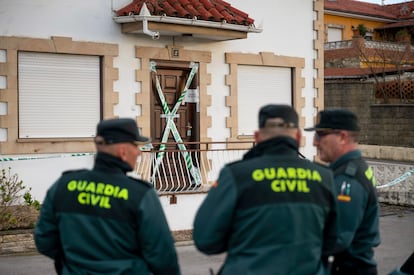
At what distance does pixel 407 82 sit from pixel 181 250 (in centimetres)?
1711

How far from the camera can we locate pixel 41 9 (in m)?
11.8

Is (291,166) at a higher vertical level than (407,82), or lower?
lower

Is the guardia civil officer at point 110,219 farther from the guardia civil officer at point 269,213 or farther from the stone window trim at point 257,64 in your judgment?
the stone window trim at point 257,64

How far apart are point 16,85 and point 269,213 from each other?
8556 millimetres

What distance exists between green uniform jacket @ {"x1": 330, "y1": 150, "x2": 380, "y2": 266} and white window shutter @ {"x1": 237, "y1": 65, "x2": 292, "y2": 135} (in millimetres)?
9512

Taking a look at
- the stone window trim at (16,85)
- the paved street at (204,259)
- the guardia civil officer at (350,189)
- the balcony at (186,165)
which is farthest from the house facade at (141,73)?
the guardia civil officer at (350,189)

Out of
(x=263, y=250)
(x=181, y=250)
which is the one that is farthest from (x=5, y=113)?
(x=263, y=250)

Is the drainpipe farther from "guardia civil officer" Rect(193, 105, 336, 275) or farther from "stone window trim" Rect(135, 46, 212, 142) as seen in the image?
"guardia civil officer" Rect(193, 105, 336, 275)

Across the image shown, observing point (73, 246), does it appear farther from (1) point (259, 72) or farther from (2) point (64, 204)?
(1) point (259, 72)

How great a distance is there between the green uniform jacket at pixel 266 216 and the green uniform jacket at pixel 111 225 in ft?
0.88

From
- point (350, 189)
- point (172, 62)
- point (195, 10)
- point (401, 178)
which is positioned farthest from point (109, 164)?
point (401, 178)

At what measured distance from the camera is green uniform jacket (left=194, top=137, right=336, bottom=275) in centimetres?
379

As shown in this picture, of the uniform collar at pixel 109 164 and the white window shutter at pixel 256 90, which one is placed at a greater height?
the white window shutter at pixel 256 90

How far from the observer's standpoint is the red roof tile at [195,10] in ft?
40.3
